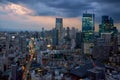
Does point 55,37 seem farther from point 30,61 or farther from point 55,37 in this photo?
point 30,61

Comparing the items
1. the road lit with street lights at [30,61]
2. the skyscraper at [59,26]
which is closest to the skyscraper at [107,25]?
the skyscraper at [59,26]

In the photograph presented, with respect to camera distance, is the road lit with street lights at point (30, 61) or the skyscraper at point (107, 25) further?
the skyscraper at point (107, 25)

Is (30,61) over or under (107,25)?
under

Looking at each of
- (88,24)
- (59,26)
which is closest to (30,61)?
(59,26)

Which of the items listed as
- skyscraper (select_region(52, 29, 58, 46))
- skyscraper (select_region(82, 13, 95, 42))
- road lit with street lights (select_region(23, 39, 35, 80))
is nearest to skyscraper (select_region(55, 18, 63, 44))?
skyscraper (select_region(52, 29, 58, 46))

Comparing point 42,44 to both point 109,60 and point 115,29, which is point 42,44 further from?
point 115,29

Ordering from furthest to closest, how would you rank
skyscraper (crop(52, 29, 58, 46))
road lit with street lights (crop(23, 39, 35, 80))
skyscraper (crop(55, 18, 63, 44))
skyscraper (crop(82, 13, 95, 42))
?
skyscraper (crop(82, 13, 95, 42))
skyscraper (crop(55, 18, 63, 44))
skyscraper (crop(52, 29, 58, 46))
road lit with street lights (crop(23, 39, 35, 80))

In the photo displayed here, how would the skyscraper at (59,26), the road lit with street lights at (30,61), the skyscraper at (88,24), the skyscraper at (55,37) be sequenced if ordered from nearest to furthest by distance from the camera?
the road lit with street lights at (30,61) → the skyscraper at (55,37) → the skyscraper at (59,26) → the skyscraper at (88,24)

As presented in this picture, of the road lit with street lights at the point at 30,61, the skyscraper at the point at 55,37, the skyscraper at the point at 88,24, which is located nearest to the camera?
the road lit with street lights at the point at 30,61

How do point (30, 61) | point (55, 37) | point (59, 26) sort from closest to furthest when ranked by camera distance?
1. point (30, 61)
2. point (55, 37)
3. point (59, 26)

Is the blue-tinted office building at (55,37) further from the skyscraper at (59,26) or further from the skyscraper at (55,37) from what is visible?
the skyscraper at (59,26)

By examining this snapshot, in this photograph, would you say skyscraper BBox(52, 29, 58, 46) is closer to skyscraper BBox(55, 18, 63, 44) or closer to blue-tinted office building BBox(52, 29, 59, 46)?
blue-tinted office building BBox(52, 29, 59, 46)

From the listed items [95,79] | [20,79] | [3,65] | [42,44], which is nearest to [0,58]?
[3,65]
